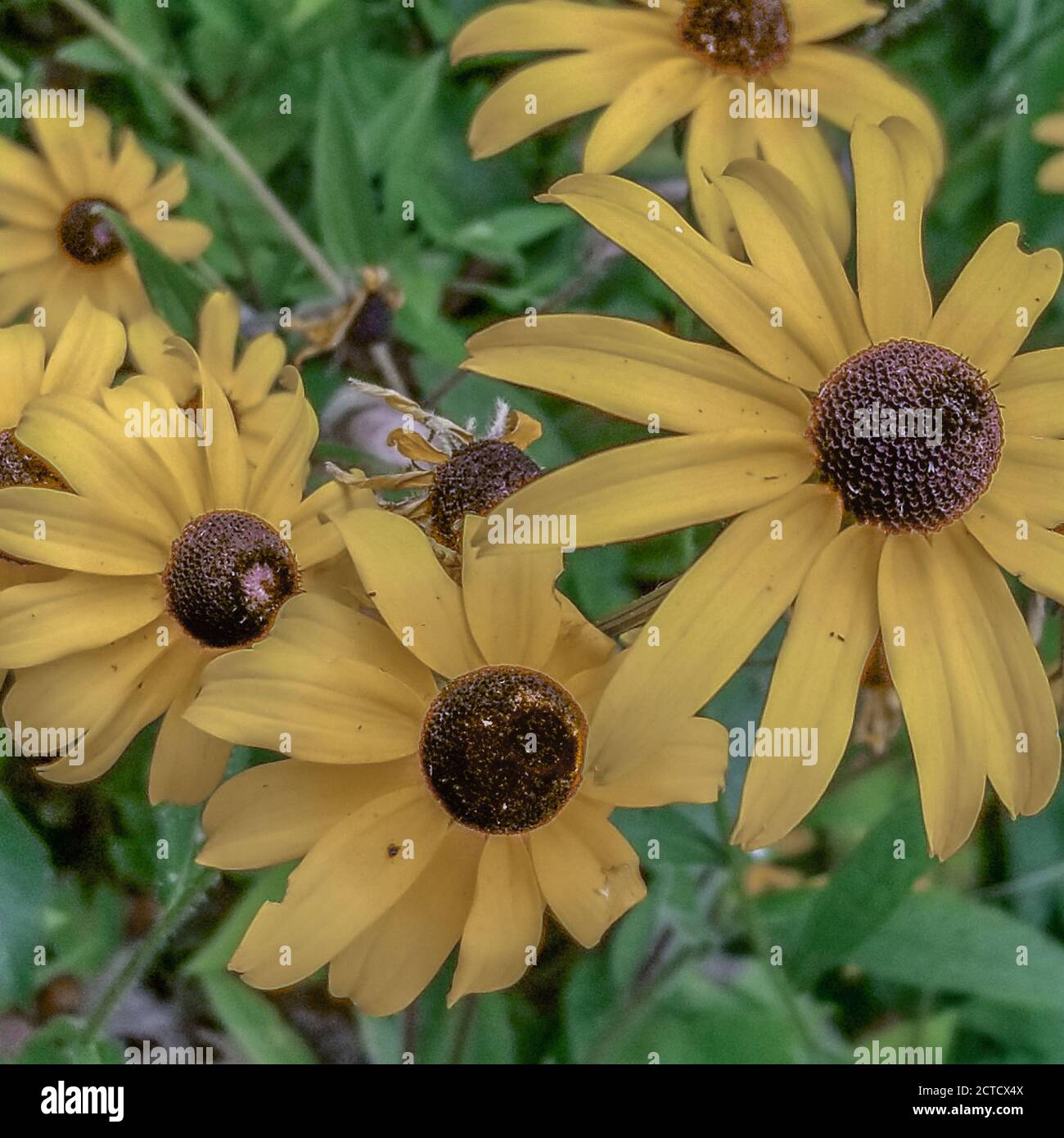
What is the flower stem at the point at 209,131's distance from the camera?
2.23 feet

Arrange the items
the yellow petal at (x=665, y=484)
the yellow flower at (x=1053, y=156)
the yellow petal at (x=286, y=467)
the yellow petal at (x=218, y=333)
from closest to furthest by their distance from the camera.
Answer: the yellow petal at (x=665, y=484)
the yellow petal at (x=286, y=467)
the yellow petal at (x=218, y=333)
the yellow flower at (x=1053, y=156)

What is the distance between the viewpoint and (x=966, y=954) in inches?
27.3

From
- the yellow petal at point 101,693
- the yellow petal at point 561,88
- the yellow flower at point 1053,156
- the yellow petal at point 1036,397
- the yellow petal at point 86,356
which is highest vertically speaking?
the yellow flower at point 1053,156

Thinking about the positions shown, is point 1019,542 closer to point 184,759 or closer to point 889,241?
point 889,241

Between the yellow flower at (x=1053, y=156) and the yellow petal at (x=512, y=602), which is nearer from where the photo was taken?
the yellow petal at (x=512, y=602)

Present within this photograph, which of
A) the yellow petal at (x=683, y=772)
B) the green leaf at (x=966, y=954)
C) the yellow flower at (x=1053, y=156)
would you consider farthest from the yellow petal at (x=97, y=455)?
the yellow flower at (x=1053, y=156)

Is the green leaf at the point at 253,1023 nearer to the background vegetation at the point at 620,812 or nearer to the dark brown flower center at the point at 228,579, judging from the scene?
the background vegetation at the point at 620,812

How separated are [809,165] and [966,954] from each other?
476mm

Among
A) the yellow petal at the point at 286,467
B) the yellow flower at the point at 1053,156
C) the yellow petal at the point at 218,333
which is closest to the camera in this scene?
the yellow petal at the point at 286,467

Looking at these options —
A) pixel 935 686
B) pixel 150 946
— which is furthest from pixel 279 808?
pixel 935 686

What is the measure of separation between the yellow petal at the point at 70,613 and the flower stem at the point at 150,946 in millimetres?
116

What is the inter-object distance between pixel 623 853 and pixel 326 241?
0.45 metres

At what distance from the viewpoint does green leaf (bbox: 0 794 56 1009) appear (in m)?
0.49
